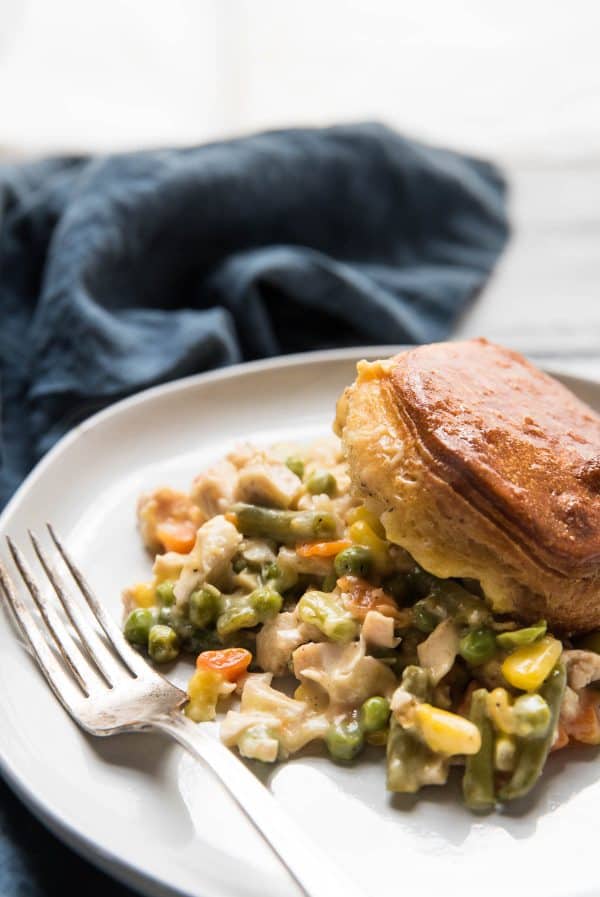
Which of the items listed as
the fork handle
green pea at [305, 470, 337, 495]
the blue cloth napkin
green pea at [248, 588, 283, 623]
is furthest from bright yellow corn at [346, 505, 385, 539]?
the blue cloth napkin

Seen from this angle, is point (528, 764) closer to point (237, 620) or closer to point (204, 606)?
point (237, 620)

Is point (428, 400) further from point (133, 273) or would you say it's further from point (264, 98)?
point (264, 98)

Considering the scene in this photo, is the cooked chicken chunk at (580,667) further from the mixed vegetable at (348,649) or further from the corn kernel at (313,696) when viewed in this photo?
the corn kernel at (313,696)

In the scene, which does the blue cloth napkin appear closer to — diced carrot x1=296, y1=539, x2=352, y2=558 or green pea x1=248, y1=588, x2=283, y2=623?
diced carrot x1=296, y1=539, x2=352, y2=558

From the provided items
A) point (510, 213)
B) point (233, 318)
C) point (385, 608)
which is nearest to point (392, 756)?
point (385, 608)

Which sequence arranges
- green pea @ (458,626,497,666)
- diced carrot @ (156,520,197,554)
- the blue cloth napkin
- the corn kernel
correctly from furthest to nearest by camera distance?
the blue cloth napkin < diced carrot @ (156,520,197,554) < the corn kernel < green pea @ (458,626,497,666)

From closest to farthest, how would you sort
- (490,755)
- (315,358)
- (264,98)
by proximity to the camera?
(490,755), (315,358), (264,98)

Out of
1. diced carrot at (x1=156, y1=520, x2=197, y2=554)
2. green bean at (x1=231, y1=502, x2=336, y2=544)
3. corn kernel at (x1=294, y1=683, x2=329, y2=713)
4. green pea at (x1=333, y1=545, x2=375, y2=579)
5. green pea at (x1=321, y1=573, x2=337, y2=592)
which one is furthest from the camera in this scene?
diced carrot at (x1=156, y1=520, x2=197, y2=554)
